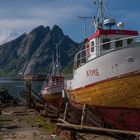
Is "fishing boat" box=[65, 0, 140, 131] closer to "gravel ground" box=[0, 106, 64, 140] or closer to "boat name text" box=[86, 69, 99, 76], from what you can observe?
"boat name text" box=[86, 69, 99, 76]

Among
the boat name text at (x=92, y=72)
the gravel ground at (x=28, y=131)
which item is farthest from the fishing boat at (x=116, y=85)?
the gravel ground at (x=28, y=131)

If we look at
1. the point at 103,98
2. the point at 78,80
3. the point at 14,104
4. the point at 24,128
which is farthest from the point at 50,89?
the point at 103,98

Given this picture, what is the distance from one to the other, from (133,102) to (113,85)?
119cm

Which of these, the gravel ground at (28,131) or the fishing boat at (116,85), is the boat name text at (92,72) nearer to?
the fishing boat at (116,85)

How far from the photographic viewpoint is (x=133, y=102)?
16.1 metres

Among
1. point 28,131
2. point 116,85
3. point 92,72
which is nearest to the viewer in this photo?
point 116,85

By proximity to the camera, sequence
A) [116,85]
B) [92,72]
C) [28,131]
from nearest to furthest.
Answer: [116,85]
[92,72]
[28,131]

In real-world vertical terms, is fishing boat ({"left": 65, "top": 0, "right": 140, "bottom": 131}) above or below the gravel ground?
above

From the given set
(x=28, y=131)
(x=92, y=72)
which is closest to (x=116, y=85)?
(x=92, y=72)

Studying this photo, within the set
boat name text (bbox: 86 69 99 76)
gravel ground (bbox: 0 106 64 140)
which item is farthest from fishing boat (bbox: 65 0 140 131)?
gravel ground (bbox: 0 106 64 140)

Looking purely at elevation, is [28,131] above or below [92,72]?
below

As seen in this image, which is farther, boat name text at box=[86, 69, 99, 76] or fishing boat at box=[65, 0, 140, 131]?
boat name text at box=[86, 69, 99, 76]

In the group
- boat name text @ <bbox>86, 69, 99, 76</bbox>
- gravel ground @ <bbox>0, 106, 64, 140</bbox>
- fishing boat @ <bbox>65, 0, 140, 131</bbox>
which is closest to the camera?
fishing boat @ <bbox>65, 0, 140, 131</bbox>

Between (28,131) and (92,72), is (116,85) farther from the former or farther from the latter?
(28,131)
